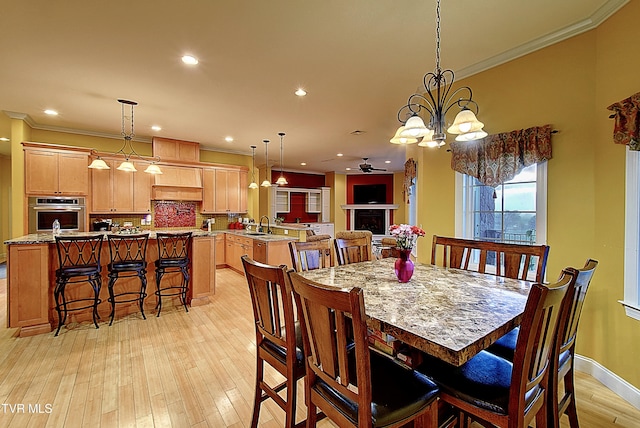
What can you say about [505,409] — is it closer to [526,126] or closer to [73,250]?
[526,126]

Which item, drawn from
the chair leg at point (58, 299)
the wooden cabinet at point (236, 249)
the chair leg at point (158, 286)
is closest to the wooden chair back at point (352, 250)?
the chair leg at point (158, 286)

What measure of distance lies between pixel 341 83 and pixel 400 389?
3.12m

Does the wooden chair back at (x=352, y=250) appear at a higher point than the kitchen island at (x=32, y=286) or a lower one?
higher

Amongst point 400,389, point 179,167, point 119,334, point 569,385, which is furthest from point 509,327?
point 179,167

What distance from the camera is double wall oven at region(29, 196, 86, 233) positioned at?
4.61 m

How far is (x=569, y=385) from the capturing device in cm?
166

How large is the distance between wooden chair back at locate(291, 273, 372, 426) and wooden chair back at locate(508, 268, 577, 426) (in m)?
0.57

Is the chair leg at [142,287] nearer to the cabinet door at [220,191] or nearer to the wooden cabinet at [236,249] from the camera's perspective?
the wooden cabinet at [236,249]

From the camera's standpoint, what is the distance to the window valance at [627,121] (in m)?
1.81

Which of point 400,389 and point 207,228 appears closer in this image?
point 400,389

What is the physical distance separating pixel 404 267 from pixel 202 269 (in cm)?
317

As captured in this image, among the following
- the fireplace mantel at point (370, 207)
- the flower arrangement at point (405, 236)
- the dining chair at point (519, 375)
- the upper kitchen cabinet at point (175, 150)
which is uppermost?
the upper kitchen cabinet at point (175, 150)

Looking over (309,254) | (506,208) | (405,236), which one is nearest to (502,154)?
(506,208)

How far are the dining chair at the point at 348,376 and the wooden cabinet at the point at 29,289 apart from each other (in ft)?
11.4
